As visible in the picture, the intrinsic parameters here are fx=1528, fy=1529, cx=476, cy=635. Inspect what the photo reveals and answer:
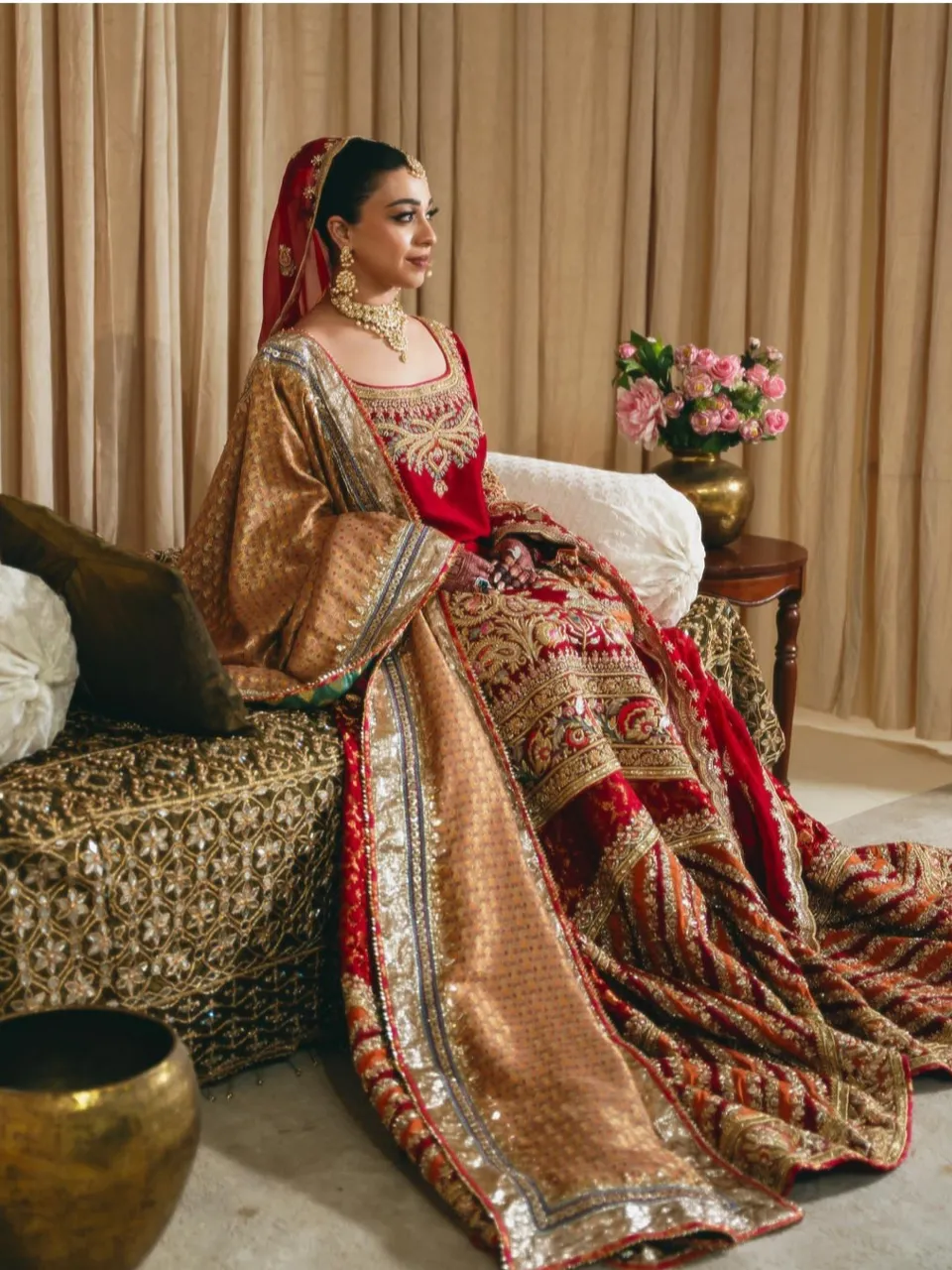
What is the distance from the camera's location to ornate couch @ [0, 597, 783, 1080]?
1.94m

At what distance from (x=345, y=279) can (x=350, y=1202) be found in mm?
1596

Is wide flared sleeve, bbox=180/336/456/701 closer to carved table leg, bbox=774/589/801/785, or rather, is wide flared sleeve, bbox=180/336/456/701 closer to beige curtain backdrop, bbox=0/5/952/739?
beige curtain backdrop, bbox=0/5/952/739

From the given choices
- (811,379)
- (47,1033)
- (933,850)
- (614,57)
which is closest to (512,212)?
(614,57)

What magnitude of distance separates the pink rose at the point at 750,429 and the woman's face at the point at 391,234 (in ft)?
3.29

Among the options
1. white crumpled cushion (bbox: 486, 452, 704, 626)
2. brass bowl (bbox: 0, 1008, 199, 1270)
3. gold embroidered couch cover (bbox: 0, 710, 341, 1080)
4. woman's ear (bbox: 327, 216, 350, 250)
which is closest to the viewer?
brass bowl (bbox: 0, 1008, 199, 1270)

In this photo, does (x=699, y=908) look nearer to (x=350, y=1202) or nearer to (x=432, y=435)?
(x=350, y=1202)

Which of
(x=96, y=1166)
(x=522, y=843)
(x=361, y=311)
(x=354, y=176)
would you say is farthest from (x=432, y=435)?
(x=96, y=1166)

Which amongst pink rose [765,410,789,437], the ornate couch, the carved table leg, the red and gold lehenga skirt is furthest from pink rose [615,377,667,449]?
the ornate couch

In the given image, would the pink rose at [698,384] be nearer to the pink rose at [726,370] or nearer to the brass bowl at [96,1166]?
the pink rose at [726,370]

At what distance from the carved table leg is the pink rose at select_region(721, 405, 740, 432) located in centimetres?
40

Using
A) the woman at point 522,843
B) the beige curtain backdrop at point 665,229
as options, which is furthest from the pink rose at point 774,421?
the woman at point 522,843

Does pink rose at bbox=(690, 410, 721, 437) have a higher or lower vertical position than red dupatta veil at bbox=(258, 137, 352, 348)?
lower

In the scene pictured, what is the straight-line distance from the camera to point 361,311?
9.12 feet

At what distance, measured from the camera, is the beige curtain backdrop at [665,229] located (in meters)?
3.38
